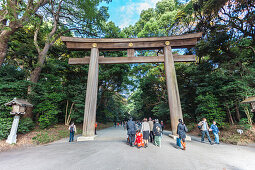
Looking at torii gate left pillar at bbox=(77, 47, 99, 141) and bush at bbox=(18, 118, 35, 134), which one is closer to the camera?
torii gate left pillar at bbox=(77, 47, 99, 141)

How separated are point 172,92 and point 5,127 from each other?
34.2ft

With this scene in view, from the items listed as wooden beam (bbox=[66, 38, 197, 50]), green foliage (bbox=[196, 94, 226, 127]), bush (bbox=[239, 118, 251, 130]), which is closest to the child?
wooden beam (bbox=[66, 38, 197, 50])

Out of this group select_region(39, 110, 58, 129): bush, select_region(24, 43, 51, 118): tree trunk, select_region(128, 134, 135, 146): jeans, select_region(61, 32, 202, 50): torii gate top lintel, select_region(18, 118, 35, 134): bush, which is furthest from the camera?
select_region(39, 110, 58, 129): bush

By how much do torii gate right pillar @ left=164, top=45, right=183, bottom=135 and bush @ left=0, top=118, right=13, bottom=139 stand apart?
32.7ft

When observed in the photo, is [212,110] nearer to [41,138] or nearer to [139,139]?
[139,139]

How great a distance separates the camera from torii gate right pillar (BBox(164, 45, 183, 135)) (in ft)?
21.4

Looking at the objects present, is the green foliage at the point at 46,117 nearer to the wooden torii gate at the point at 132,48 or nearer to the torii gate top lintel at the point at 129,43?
the wooden torii gate at the point at 132,48

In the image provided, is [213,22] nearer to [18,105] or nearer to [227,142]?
[227,142]

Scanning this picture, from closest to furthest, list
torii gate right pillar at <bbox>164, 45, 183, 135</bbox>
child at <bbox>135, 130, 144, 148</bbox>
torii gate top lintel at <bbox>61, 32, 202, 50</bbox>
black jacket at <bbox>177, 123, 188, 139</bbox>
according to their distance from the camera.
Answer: black jacket at <bbox>177, 123, 188, 139</bbox>
child at <bbox>135, 130, 144, 148</bbox>
torii gate right pillar at <bbox>164, 45, 183, 135</bbox>
torii gate top lintel at <bbox>61, 32, 202, 50</bbox>

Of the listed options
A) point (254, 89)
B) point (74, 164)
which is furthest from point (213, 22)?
point (74, 164)

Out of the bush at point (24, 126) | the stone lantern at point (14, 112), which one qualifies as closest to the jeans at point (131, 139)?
the stone lantern at point (14, 112)

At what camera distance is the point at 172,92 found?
691cm

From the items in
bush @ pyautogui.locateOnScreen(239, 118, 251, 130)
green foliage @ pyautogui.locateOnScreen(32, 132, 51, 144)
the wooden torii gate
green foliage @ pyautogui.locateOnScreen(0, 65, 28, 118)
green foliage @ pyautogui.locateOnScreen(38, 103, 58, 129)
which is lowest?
green foliage @ pyautogui.locateOnScreen(32, 132, 51, 144)

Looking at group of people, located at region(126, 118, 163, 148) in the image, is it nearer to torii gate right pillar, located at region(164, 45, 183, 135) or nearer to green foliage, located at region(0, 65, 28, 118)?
torii gate right pillar, located at region(164, 45, 183, 135)
